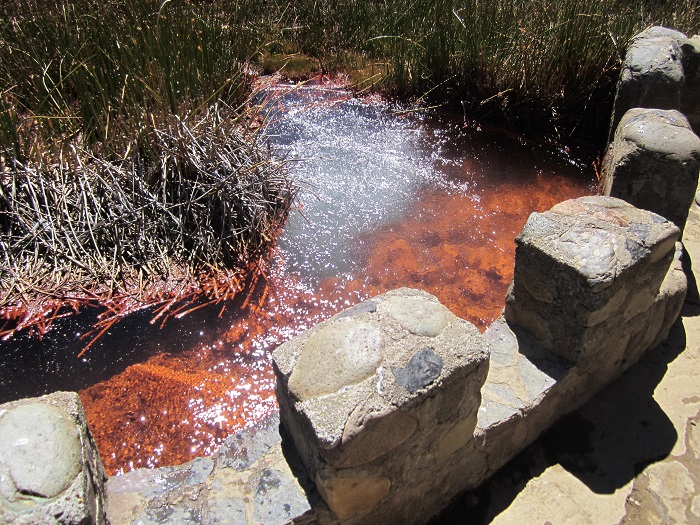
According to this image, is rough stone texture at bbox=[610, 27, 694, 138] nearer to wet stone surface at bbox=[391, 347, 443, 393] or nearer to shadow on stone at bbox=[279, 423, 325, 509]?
wet stone surface at bbox=[391, 347, 443, 393]

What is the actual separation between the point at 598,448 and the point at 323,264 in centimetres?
168

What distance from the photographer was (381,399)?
1684mm

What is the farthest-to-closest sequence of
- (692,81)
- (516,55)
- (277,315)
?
(516,55) → (692,81) → (277,315)

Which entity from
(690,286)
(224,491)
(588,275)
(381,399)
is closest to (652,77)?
(690,286)

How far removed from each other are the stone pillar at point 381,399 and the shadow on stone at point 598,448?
1.10 ft

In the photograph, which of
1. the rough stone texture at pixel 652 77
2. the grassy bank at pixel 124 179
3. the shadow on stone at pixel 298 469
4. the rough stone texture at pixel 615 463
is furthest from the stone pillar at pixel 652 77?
the shadow on stone at pixel 298 469

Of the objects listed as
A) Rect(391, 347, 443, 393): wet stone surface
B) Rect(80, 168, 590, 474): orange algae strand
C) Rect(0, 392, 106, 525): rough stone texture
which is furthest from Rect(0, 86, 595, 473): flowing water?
Rect(391, 347, 443, 393): wet stone surface

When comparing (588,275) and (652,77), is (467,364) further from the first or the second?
(652,77)

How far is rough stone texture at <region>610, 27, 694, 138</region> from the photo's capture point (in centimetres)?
359

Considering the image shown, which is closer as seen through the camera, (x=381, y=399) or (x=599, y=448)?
(x=381, y=399)

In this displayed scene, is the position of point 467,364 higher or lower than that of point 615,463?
higher

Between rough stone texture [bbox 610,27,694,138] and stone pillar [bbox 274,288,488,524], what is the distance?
2.54 m

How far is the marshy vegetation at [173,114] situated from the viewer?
3.25 meters

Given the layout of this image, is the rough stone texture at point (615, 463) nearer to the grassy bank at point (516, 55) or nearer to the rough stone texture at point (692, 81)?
the rough stone texture at point (692, 81)
